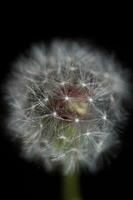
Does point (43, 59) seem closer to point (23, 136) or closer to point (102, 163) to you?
point (23, 136)

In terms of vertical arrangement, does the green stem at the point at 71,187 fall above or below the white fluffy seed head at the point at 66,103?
below

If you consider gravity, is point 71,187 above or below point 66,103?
below

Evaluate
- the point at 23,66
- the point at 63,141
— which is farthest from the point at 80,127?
the point at 23,66

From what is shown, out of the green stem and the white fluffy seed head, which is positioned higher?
the white fluffy seed head
